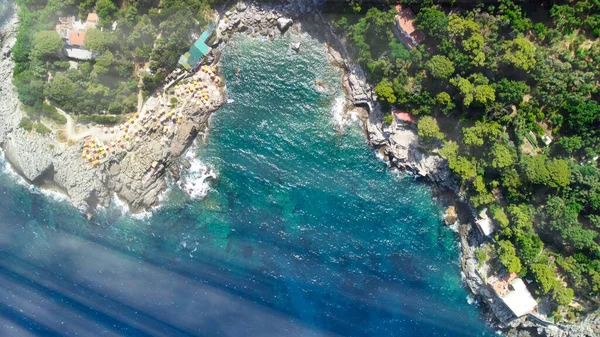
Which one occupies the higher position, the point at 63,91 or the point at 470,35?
the point at 470,35

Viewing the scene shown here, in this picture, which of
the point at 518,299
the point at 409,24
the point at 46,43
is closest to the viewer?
the point at 518,299

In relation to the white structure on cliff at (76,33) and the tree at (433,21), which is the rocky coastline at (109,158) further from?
the tree at (433,21)

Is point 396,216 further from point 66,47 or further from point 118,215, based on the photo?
point 66,47

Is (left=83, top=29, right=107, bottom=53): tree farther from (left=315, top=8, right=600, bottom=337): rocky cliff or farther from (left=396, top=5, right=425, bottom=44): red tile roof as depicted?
(left=396, top=5, right=425, bottom=44): red tile roof

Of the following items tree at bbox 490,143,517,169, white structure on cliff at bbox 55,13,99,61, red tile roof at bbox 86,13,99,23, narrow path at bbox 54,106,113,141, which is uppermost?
tree at bbox 490,143,517,169

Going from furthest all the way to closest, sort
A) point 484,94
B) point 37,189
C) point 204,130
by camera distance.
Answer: point 37,189, point 204,130, point 484,94

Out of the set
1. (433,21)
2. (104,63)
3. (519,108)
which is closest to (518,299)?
(519,108)

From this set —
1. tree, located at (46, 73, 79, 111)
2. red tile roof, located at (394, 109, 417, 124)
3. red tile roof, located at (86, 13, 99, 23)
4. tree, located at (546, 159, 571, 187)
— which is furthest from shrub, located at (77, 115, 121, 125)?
tree, located at (546, 159, 571, 187)

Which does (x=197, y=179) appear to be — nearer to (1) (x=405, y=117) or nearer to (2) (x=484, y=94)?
(1) (x=405, y=117)
